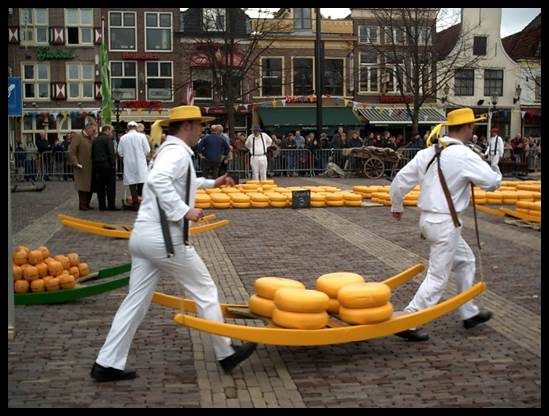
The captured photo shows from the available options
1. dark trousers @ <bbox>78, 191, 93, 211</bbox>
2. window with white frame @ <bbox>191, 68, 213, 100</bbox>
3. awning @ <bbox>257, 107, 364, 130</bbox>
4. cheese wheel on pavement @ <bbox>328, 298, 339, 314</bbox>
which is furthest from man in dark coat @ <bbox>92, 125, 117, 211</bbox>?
window with white frame @ <bbox>191, 68, 213, 100</bbox>

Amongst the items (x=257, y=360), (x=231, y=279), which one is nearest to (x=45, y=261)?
(x=231, y=279)

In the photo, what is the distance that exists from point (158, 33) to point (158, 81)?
10.2 feet

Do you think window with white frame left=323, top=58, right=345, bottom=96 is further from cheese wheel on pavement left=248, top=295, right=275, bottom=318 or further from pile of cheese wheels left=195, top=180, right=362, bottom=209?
cheese wheel on pavement left=248, top=295, right=275, bottom=318

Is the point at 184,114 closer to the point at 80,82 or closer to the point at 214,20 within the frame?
the point at 214,20

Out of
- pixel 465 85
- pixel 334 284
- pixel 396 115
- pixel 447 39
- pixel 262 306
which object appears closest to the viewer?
pixel 262 306

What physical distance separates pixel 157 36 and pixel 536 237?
131 ft

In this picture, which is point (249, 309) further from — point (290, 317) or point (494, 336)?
point (494, 336)

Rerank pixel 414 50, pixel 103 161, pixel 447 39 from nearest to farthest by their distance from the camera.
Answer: pixel 103 161 → pixel 414 50 → pixel 447 39

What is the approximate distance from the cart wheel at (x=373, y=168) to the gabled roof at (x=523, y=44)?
95.9 ft

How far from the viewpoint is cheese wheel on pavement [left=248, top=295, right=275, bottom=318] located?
601cm

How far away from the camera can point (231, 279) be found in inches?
352

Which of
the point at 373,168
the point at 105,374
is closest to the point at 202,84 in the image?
the point at 373,168

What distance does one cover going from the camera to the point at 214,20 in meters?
39.4
